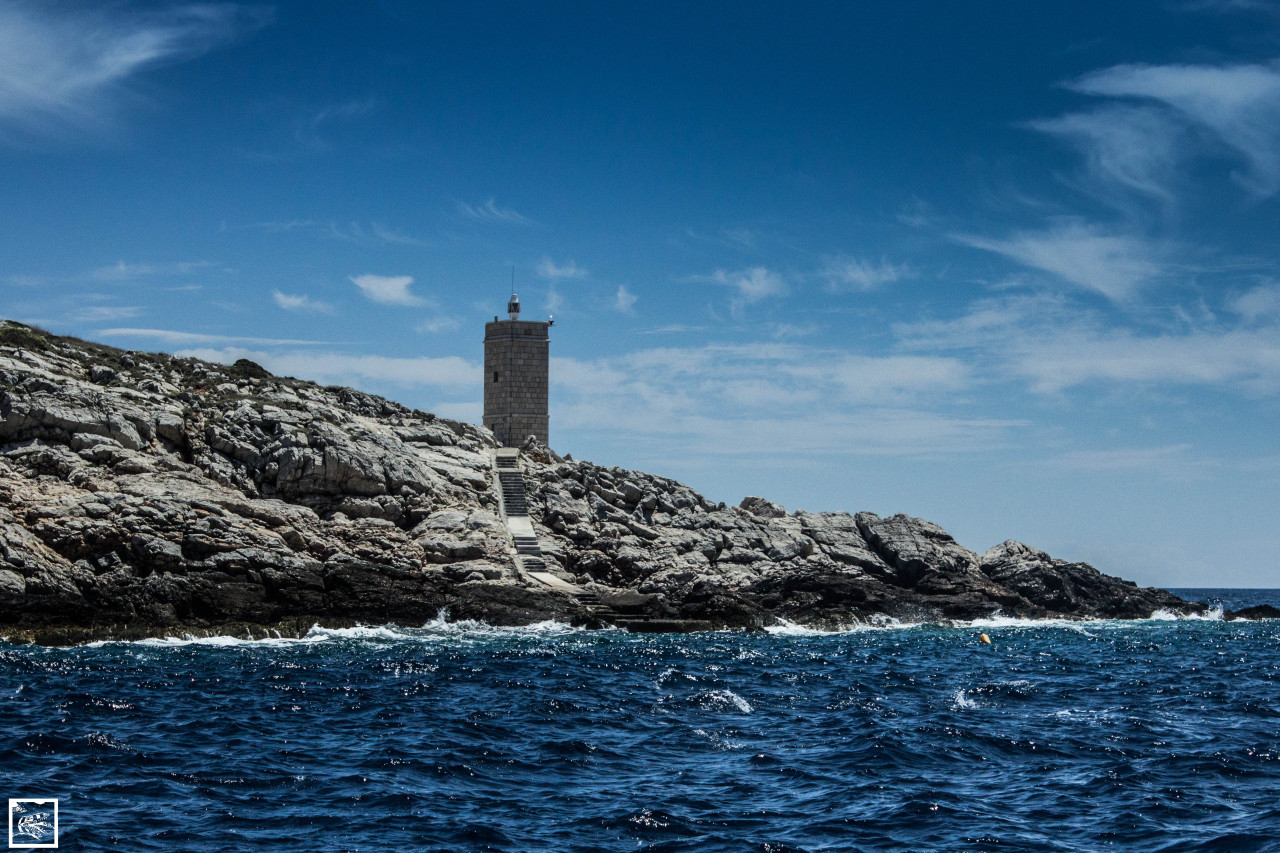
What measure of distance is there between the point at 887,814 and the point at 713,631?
30.1m

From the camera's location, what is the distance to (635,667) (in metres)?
32.0

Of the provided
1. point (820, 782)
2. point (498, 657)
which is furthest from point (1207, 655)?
point (820, 782)

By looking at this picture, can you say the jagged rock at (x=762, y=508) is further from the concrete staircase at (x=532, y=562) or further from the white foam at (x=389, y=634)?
the white foam at (x=389, y=634)

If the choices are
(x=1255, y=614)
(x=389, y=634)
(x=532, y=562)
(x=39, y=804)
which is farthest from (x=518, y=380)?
(x=39, y=804)

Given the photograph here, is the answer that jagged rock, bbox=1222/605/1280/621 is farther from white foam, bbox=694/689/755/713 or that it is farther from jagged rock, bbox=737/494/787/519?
white foam, bbox=694/689/755/713

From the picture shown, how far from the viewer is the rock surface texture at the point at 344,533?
125 feet

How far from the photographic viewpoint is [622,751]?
65.0 ft

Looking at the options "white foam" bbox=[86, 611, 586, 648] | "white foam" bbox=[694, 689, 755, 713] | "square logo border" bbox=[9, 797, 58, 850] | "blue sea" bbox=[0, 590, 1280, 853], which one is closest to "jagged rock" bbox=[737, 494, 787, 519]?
"white foam" bbox=[86, 611, 586, 648]

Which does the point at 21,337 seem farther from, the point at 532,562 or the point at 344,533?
the point at 532,562

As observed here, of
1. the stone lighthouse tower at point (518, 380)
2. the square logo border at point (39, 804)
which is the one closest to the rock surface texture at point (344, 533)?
the stone lighthouse tower at point (518, 380)

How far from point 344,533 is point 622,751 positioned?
27901mm

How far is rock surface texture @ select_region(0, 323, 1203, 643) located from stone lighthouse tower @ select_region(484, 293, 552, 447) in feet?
20.0

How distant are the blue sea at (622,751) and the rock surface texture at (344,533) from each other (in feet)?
15.3

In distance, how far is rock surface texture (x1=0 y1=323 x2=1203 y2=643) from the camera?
3819cm
